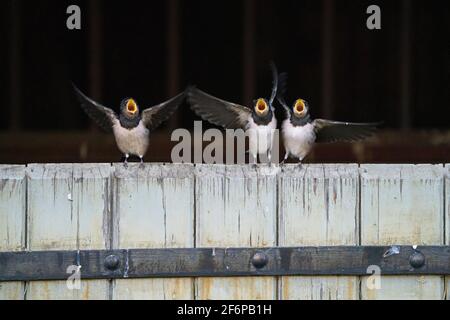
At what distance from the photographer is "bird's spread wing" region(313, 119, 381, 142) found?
10.4 feet

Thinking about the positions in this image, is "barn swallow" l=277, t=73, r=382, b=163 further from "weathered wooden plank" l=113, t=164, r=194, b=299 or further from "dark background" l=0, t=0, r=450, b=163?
"weathered wooden plank" l=113, t=164, r=194, b=299

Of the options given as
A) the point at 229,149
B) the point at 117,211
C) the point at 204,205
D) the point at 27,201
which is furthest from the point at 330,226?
the point at 229,149

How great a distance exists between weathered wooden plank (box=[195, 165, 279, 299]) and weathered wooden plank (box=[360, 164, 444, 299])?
213 mm

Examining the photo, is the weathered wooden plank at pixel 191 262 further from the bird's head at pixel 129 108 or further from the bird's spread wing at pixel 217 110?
the bird's head at pixel 129 108

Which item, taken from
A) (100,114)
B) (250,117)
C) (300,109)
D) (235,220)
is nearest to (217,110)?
(250,117)

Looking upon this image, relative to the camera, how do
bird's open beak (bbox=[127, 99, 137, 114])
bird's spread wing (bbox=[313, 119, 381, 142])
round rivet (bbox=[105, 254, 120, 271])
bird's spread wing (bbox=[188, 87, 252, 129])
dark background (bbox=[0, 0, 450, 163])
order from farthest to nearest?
dark background (bbox=[0, 0, 450, 163])
bird's open beak (bbox=[127, 99, 137, 114])
bird's spread wing (bbox=[188, 87, 252, 129])
bird's spread wing (bbox=[313, 119, 381, 142])
round rivet (bbox=[105, 254, 120, 271])

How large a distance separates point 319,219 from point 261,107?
1.26 meters

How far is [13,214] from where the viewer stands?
2.15 meters

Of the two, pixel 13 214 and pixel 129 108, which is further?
pixel 129 108

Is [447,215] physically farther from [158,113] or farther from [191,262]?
[158,113]

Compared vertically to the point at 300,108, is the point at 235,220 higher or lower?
lower

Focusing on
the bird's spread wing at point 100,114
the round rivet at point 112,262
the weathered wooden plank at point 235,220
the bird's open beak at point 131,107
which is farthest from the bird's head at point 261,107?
the round rivet at point 112,262

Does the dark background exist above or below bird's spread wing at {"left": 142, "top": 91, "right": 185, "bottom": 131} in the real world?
above

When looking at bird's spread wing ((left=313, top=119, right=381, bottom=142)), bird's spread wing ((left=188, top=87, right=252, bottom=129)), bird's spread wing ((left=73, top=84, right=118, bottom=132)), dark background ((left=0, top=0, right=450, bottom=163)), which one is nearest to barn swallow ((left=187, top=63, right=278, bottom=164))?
bird's spread wing ((left=188, top=87, right=252, bottom=129))
